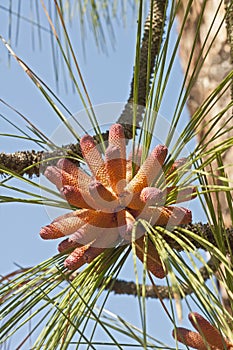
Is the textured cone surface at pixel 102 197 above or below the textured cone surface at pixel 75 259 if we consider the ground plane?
above

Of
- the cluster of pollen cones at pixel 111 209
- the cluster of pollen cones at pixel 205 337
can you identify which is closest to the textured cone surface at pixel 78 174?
the cluster of pollen cones at pixel 111 209

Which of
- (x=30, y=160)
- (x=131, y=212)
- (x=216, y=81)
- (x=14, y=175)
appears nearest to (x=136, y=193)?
(x=131, y=212)

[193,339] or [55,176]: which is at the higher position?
[55,176]

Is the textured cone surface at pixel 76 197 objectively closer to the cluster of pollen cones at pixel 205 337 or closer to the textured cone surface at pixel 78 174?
the textured cone surface at pixel 78 174

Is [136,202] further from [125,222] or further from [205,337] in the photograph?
[205,337]

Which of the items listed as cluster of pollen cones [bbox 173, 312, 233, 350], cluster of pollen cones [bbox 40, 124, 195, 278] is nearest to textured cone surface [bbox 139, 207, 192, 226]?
cluster of pollen cones [bbox 40, 124, 195, 278]

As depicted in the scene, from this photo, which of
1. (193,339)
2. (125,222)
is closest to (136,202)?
(125,222)
